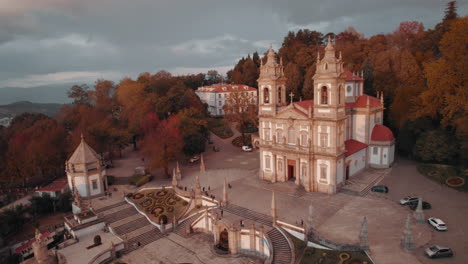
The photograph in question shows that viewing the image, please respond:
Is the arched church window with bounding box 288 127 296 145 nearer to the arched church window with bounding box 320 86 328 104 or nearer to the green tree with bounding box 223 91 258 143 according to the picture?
the arched church window with bounding box 320 86 328 104

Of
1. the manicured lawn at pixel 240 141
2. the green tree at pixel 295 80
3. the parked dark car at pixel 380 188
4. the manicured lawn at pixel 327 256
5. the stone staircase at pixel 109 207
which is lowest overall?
the stone staircase at pixel 109 207

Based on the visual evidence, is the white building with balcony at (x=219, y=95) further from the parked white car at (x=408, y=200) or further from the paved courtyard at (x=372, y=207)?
the parked white car at (x=408, y=200)

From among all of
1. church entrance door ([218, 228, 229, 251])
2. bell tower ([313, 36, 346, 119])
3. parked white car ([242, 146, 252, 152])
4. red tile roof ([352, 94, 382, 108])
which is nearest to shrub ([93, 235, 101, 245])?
church entrance door ([218, 228, 229, 251])

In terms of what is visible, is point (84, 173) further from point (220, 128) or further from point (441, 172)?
point (441, 172)

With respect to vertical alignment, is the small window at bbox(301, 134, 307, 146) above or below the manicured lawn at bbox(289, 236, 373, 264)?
above

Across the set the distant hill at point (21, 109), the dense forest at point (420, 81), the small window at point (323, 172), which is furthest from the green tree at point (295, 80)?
the distant hill at point (21, 109)

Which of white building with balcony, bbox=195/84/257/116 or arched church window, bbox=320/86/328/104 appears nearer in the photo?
arched church window, bbox=320/86/328/104

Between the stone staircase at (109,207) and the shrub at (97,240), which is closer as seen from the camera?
the shrub at (97,240)
